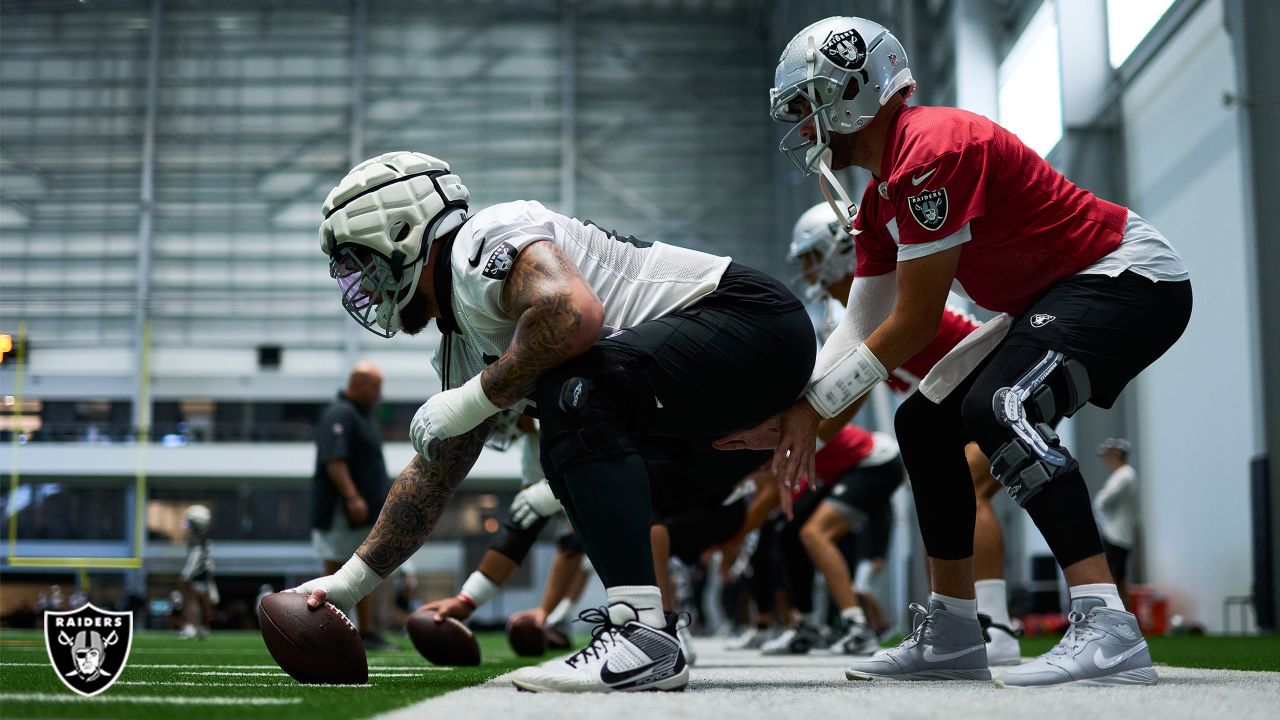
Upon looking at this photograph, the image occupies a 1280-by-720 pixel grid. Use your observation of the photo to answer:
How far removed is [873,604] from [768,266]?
1631 cm

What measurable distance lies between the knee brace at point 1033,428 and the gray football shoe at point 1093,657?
0.25 meters

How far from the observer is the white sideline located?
1.79 meters

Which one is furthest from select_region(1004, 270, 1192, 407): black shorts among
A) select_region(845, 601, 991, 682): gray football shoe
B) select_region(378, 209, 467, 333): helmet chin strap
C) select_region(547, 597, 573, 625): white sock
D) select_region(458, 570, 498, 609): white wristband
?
select_region(547, 597, 573, 625): white sock

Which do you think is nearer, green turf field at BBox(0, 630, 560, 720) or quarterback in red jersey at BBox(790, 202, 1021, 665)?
green turf field at BBox(0, 630, 560, 720)

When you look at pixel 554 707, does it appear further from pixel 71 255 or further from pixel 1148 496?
pixel 71 255

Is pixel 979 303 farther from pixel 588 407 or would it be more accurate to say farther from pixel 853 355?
pixel 588 407

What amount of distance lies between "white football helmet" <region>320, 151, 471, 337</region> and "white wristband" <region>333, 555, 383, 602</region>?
56cm

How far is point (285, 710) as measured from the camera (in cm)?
194

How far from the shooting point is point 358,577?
288cm

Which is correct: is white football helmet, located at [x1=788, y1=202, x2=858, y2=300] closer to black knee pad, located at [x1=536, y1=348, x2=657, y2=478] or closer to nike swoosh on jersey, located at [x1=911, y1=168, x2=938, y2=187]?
nike swoosh on jersey, located at [x1=911, y1=168, x2=938, y2=187]

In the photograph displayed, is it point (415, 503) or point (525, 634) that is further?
point (525, 634)

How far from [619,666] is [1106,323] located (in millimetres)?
1225

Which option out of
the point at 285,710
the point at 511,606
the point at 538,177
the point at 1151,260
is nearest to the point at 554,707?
the point at 285,710

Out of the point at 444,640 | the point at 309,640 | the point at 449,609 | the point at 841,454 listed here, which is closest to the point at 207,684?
the point at 309,640
